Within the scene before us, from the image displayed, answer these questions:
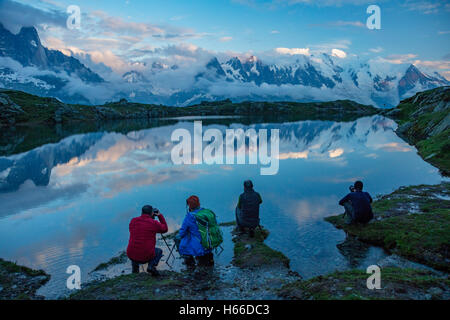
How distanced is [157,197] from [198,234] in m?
12.2

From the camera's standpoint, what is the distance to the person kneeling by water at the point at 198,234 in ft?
43.4

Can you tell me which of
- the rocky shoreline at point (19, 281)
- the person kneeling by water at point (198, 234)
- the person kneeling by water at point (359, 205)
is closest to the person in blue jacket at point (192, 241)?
the person kneeling by water at point (198, 234)

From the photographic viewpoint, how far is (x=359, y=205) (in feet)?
56.9

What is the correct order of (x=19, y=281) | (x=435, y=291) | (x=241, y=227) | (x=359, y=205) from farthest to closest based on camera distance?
1. (x=241, y=227)
2. (x=359, y=205)
3. (x=19, y=281)
4. (x=435, y=291)

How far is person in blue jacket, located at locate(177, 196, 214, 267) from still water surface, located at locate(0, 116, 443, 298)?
1277mm

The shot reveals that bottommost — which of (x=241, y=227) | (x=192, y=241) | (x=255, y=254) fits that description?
(x=255, y=254)

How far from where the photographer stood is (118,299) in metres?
9.98

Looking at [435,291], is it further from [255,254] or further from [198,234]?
[198,234]

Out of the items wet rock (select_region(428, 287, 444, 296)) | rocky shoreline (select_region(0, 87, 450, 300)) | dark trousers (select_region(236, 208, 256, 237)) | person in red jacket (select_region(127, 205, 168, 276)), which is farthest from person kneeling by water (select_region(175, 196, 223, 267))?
wet rock (select_region(428, 287, 444, 296))

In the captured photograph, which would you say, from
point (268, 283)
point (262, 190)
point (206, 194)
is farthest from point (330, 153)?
point (268, 283)

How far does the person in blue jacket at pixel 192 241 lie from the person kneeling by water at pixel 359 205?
340 inches

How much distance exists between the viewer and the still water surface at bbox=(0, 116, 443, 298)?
15.2m

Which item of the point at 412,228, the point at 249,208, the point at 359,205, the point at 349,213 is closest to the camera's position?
the point at 412,228

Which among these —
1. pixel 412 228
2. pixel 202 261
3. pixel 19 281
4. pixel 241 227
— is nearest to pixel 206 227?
pixel 202 261
